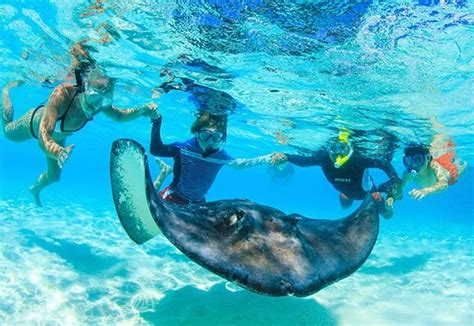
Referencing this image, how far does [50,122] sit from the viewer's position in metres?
6.86

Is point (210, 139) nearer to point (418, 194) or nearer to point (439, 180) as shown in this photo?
point (418, 194)

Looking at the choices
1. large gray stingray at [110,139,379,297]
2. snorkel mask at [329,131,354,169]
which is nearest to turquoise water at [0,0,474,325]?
snorkel mask at [329,131,354,169]

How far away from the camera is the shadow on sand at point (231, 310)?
21.8ft

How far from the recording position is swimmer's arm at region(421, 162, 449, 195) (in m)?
9.28

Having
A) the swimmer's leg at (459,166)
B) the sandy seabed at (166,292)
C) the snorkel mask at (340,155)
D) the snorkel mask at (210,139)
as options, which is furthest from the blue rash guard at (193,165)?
the swimmer's leg at (459,166)

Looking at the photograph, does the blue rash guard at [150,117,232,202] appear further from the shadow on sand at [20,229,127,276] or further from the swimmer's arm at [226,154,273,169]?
the shadow on sand at [20,229,127,276]

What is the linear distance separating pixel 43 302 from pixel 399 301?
8375 millimetres

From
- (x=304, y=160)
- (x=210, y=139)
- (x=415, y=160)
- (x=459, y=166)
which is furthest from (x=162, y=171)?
(x=459, y=166)

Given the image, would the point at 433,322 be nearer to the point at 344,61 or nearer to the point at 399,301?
the point at 399,301

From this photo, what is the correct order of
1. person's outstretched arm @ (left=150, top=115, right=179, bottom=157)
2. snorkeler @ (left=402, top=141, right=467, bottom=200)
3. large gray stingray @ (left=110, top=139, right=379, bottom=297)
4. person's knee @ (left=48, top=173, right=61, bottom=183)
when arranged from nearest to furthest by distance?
large gray stingray @ (left=110, top=139, right=379, bottom=297), person's outstretched arm @ (left=150, top=115, right=179, bottom=157), person's knee @ (left=48, top=173, right=61, bottom=183), snorkeler @ (left=402, top=141, right=467, bottom=200)

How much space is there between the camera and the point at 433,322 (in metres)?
7.50

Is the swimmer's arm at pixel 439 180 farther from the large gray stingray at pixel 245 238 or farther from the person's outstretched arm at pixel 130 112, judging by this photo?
the person's outstretched arm at pixel 130 112

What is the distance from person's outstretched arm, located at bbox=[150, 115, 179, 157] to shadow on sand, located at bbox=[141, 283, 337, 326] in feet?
11.4

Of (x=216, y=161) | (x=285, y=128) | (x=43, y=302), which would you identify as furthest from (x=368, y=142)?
(x=43, y=302)
